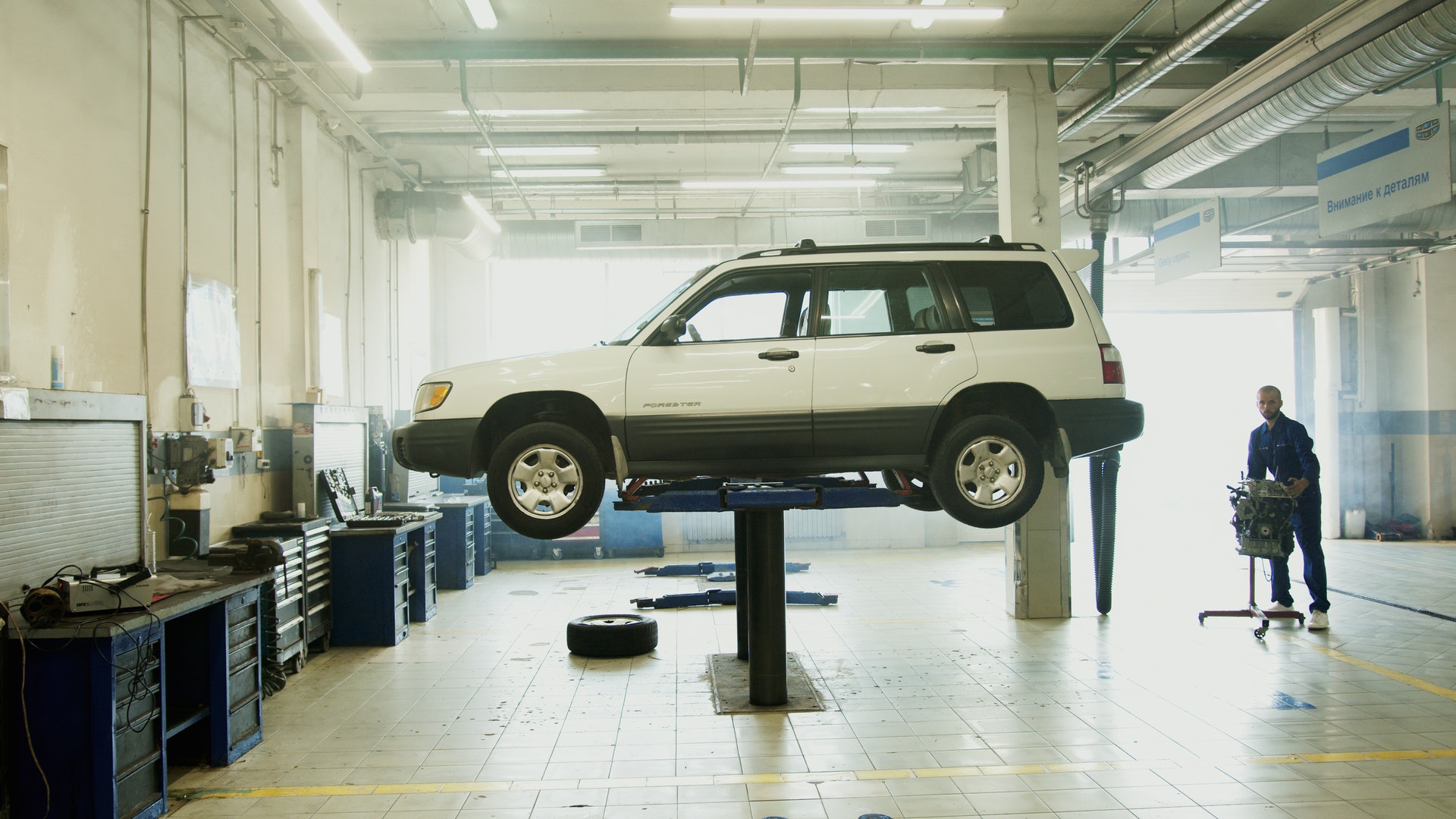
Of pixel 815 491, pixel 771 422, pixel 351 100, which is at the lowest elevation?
pixel 815 491

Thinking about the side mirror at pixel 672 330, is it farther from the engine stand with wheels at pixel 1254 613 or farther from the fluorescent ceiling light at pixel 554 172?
the fluorescent ceiling light at pixel 554 172

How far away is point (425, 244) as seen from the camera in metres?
12.0

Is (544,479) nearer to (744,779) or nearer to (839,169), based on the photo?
(744,779)

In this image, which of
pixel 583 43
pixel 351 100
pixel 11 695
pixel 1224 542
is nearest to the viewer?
→ pixel 11 695

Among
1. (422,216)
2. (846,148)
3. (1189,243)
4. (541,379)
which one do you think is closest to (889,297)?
(541,379)

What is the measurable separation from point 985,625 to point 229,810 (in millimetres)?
5883

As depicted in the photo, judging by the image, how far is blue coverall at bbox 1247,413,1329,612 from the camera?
7.22 meters

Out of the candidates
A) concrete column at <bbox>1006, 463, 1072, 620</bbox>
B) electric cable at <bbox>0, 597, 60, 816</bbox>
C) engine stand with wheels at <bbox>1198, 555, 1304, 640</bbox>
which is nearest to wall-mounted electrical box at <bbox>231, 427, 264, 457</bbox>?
electric cable at <bbox>0, 597, 60, 816</bbox>

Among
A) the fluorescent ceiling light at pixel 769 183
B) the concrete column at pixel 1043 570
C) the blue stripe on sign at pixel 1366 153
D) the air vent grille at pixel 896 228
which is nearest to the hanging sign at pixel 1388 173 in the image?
the blue stripe on sign at pixel 1366 153

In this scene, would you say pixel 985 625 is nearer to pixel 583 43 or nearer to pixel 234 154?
pixel 583 43

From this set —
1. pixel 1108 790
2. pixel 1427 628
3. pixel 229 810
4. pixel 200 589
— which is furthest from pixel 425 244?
pixel 1427 628

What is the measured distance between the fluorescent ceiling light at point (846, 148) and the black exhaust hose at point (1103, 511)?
2857 millimetres

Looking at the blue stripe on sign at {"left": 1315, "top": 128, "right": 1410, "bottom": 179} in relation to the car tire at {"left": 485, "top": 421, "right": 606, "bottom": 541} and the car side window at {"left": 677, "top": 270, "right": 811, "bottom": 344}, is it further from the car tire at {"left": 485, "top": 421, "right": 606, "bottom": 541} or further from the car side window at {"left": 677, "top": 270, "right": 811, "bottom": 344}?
the car tire at {"left": 485, "top": 421, "right": 606, "bottom": 541}

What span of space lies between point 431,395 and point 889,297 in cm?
235
